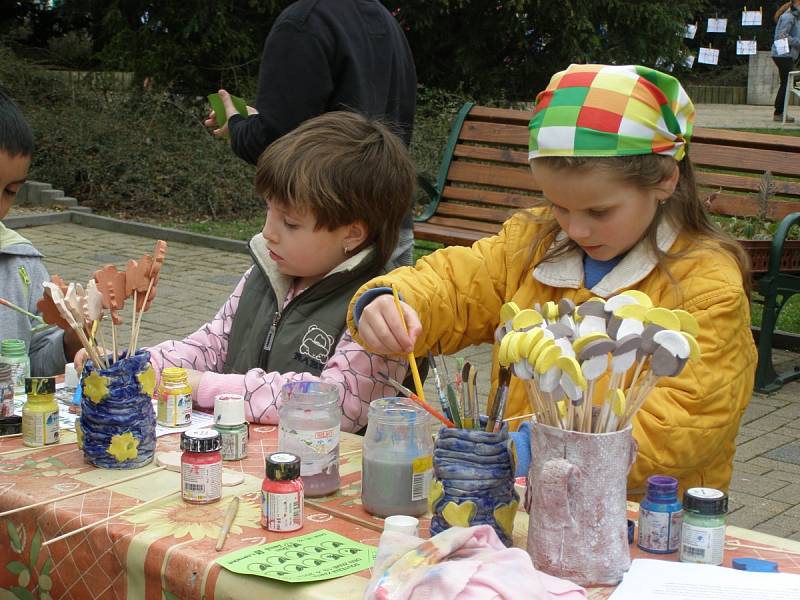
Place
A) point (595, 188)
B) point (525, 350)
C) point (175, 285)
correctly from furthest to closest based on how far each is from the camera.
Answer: point (175, 285) → point (595, 188) → point (525, 350)

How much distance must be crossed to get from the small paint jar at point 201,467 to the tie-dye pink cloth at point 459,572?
45 cm

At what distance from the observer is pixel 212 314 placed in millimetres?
6504

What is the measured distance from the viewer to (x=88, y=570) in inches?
70.9

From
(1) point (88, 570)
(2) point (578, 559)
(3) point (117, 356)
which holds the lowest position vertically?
(1) point (88, 570)

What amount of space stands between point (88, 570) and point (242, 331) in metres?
1.02

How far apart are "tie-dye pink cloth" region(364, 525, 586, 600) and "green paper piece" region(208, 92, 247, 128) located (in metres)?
2.61

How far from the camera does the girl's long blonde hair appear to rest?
79.8 inches

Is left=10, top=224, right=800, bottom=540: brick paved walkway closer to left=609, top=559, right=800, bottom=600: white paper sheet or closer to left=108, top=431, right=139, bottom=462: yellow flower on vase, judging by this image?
left=609, top=559, right=800, bottom=600: white paper sheet

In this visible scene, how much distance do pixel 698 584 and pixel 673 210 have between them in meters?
0.85

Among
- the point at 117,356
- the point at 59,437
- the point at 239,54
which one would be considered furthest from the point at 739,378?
the point at 239,54

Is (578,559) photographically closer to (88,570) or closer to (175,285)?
(88,570)

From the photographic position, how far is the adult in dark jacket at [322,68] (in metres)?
3.54

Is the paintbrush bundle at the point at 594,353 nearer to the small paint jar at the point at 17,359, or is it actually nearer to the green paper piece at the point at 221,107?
the small paint jar at the point at 17,359

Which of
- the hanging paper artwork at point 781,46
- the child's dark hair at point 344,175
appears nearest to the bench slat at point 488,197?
the child's dark hair at point 344,175
